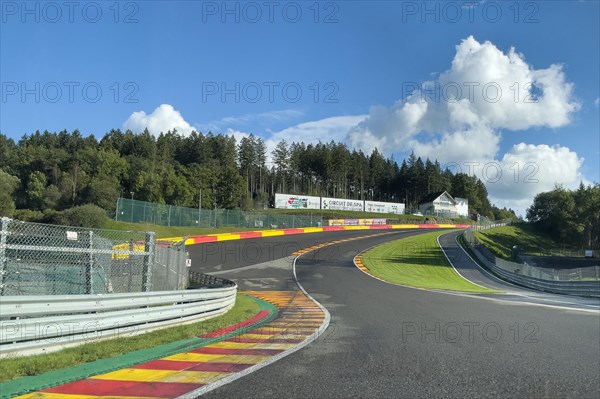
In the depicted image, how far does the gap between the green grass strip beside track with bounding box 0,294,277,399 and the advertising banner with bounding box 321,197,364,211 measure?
336 ft

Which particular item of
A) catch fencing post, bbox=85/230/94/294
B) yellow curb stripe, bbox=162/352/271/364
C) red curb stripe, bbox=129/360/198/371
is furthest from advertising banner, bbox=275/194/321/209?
red curb stripe, bbox=129/360/198/371

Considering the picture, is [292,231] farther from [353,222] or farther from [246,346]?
[246,346]

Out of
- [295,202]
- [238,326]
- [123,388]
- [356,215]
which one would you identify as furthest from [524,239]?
[123,388]

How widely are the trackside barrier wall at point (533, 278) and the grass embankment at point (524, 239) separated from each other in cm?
4515

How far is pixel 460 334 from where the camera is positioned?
9211 millimetres

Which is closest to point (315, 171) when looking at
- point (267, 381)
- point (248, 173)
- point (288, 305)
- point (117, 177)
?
point (248, 173)

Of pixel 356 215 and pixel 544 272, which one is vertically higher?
pixel 356 215

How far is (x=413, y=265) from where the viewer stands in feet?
129

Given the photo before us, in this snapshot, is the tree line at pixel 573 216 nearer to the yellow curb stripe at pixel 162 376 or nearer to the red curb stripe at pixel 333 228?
the red curb stripe at pixel 333 228

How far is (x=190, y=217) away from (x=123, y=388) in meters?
47.8

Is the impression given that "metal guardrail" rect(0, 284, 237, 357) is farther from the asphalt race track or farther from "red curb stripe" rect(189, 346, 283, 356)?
the asphalt race track

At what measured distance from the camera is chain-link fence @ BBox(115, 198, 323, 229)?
4681cm

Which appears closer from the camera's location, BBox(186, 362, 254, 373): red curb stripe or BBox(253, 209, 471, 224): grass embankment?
BBox(186, 362, 254, 373): red curb stripe

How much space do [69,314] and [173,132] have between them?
468ft
